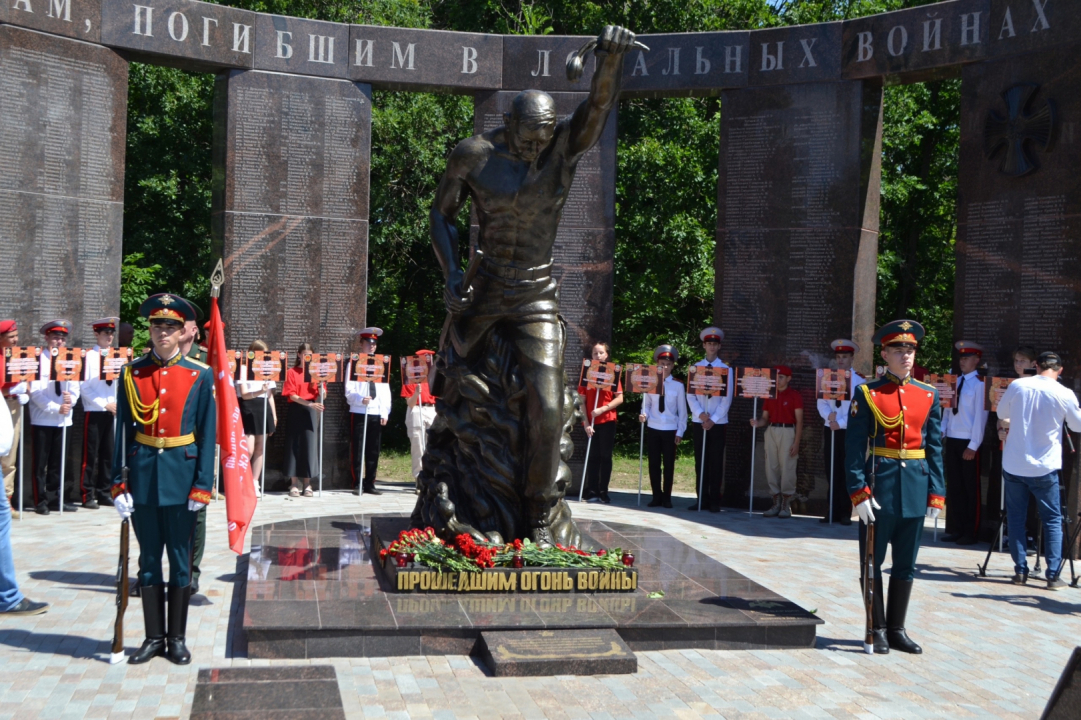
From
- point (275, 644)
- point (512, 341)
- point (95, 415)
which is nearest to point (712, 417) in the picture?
point (512, 341)

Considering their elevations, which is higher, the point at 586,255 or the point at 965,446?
the point at 586,255

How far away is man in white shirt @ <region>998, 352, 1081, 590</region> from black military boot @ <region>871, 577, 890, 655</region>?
9.81 feet

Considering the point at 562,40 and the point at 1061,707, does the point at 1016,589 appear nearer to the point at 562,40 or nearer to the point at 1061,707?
the point at 1061,707

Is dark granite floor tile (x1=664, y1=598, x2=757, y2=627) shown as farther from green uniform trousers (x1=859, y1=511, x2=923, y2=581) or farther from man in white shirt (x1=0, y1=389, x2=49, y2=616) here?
man in white shirt (x1=0, y1=389, x2=49, y2=616)

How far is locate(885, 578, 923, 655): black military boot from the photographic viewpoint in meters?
6.46

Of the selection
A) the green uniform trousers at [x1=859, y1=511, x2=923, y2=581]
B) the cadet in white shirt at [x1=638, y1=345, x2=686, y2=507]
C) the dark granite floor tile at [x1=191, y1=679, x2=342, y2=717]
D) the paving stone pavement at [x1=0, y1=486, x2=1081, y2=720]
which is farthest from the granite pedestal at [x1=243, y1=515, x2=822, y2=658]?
the cadet in white shirt at [x1=638, y1=345, x2=686, y2=507]

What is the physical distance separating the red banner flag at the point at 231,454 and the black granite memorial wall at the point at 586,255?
298 inches

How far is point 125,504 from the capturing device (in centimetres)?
573

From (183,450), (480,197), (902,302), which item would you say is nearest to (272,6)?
(902,302)

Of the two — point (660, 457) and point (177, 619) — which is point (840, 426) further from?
point (177, 619)

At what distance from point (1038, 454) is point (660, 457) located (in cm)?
510

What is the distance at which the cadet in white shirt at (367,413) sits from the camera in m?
13.1

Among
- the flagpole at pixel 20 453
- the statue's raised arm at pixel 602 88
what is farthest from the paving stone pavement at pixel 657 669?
the statue's raised arm at pixel 602 88

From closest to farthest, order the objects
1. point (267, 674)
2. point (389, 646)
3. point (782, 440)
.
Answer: point (267, 674) < point (389, 646) < point (782, 440)
